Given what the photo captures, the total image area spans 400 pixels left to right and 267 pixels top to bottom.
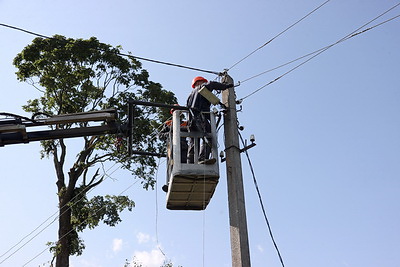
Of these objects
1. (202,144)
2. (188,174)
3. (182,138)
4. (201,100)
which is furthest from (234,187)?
(201,100)

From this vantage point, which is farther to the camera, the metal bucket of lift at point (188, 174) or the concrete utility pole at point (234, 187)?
the metal bucket of lift at point (188, 174)

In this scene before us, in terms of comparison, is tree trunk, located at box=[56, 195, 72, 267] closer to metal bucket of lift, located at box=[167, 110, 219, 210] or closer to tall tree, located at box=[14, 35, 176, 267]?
tall tree, located at box=[14, 35, 176, 267]

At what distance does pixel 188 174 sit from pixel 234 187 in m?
0.71

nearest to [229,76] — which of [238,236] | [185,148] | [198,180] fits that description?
[185,148]

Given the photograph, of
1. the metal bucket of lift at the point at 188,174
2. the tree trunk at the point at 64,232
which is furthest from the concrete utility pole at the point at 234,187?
the tree trunk at the point at 64,232

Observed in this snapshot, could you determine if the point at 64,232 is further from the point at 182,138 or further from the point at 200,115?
the point at 200,115

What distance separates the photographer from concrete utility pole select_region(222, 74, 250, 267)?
5824 millimetres

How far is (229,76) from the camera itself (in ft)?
24.9

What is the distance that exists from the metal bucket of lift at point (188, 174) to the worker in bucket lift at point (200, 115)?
7cm

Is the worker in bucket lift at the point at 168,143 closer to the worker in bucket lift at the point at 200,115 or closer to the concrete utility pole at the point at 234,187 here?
the worker in bucket lift at the point at 200,115

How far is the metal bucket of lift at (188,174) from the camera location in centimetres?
660

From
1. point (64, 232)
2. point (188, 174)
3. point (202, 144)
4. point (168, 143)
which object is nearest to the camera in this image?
point (188, 174)

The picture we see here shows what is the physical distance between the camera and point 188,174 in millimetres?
6547

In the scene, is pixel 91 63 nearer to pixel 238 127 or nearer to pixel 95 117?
pixel 95 117
